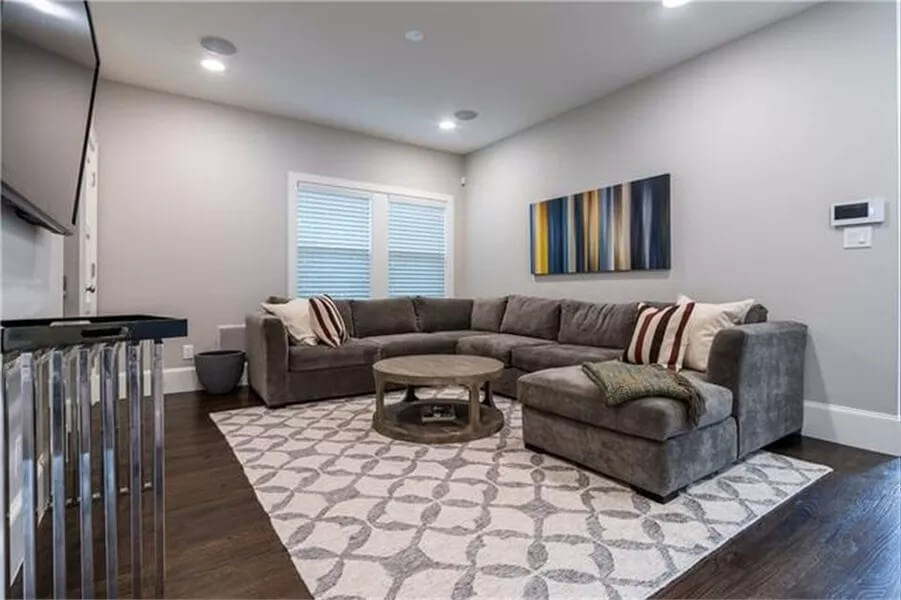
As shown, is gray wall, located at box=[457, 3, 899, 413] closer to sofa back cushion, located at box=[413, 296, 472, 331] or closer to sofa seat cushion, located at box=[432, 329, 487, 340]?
sofa seat cushion, located at box=[432, 329, 487, 340]

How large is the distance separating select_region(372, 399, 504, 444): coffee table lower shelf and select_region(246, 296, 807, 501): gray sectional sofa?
0.30 metres

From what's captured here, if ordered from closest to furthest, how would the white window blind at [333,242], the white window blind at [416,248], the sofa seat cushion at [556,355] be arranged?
the sofa seat cushion at [556,355] → the white window blind at [333,242] → the white window blind at [416,248]

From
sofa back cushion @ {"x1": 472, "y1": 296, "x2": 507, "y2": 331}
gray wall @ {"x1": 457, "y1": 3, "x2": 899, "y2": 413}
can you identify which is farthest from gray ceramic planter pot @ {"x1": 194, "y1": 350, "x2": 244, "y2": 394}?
gray wall @ {"x1": 457, "y1": 3, "x2": 899, "y2": 413}

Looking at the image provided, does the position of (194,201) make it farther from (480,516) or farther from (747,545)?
Answer: (747,545)

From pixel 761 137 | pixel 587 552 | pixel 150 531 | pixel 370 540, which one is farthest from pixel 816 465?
pixel 150 531

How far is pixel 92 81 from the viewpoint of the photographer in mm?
1987

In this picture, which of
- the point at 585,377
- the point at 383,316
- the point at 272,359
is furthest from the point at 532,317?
the point at 272,359

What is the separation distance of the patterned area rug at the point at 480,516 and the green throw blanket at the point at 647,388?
1.35 ft

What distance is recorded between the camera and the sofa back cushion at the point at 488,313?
4742 millimetres

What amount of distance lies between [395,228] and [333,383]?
7.20 ft

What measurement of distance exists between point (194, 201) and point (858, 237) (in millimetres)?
4867

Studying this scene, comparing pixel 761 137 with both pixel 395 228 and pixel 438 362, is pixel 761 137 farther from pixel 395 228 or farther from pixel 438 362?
pixel 395 228

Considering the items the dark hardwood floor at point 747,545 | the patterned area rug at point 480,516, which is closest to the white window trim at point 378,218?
the patterned area rug at point 480,516

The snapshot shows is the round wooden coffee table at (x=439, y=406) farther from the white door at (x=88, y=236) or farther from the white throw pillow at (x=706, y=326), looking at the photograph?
the white door at (x=88, y=236)
